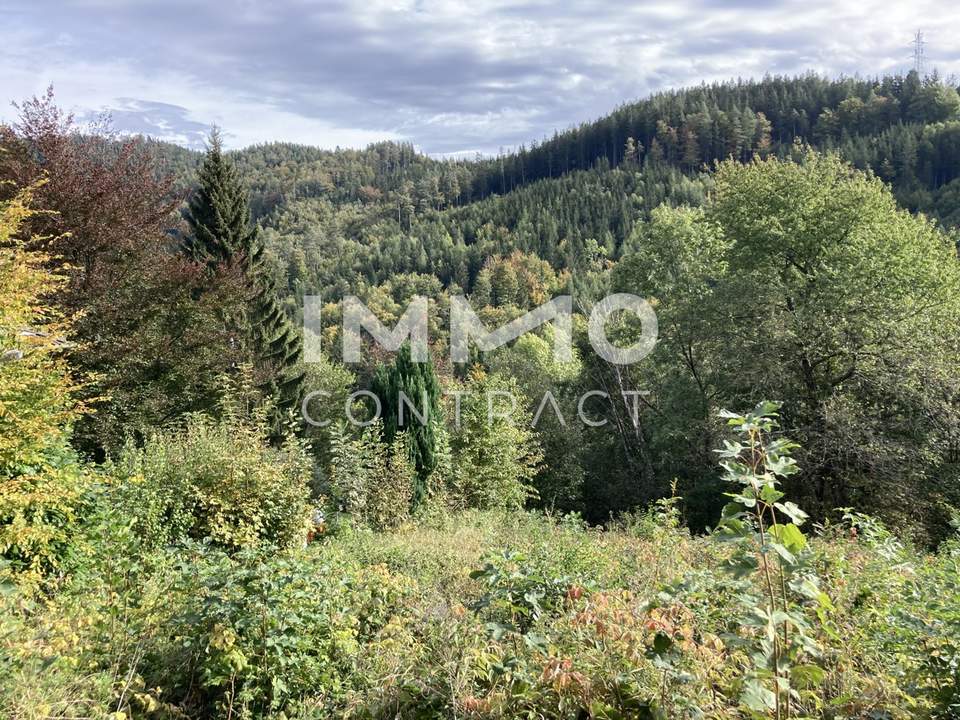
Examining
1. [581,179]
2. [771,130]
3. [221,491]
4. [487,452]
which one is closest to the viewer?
[221,491]

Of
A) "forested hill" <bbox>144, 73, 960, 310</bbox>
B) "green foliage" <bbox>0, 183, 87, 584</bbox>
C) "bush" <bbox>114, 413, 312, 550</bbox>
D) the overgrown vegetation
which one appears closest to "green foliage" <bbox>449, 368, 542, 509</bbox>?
the overgrown vegetation

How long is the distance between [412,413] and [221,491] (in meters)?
5.89

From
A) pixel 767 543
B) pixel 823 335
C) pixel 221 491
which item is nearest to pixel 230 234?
pixel 221 491

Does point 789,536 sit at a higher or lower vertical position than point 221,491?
A: higher

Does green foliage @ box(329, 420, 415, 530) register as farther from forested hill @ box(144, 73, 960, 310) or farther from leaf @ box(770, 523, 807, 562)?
forested hill @ box(144, 73, 960, 310)

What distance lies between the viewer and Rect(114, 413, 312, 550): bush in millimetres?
7199

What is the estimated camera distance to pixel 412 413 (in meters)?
13.3

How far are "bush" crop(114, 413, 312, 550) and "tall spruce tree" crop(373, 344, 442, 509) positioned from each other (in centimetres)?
472

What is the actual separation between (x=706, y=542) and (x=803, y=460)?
6.43 m

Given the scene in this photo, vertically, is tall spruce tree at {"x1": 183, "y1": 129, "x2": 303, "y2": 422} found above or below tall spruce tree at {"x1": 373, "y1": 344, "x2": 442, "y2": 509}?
above

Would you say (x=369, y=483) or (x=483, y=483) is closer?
(x=369, y=483)

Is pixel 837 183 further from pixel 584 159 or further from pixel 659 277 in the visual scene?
pixel 584 159

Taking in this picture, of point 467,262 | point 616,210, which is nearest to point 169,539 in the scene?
point 467,262

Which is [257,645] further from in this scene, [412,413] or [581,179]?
[581,179]
